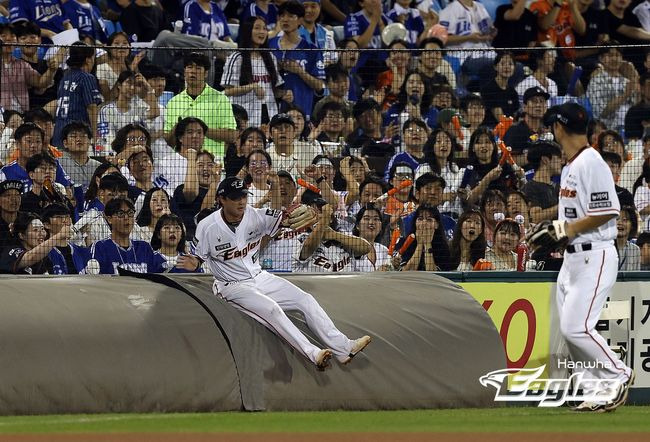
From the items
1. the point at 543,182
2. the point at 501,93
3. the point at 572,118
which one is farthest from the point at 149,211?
the point at 501,93

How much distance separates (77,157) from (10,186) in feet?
2.50

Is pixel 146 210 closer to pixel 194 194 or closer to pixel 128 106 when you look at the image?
pixel 194 194

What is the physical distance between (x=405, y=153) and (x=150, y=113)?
2765mm

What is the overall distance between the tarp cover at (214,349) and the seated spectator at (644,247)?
2521 mm

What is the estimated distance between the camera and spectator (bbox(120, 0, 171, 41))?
15.5m

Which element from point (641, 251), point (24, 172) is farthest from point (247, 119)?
point (641, 251)

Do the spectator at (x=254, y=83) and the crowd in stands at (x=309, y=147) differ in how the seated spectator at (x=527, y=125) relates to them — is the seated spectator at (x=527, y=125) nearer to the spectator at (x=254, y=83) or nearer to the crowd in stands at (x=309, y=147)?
the crowd in stands at (x=309, y=147)

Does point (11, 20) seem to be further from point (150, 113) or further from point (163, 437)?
point (163, 437)

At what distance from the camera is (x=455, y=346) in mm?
10281

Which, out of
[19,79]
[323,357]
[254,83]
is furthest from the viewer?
[254,83]

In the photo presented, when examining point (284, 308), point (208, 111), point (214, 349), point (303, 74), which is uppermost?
point (303, 74)

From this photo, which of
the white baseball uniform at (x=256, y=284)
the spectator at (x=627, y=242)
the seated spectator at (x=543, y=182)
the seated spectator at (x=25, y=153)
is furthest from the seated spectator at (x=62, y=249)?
the spectator at (x=627, y=242)

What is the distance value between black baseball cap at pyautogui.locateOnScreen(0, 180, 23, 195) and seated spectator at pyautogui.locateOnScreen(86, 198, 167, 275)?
0.83m

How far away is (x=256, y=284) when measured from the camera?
10.1m
